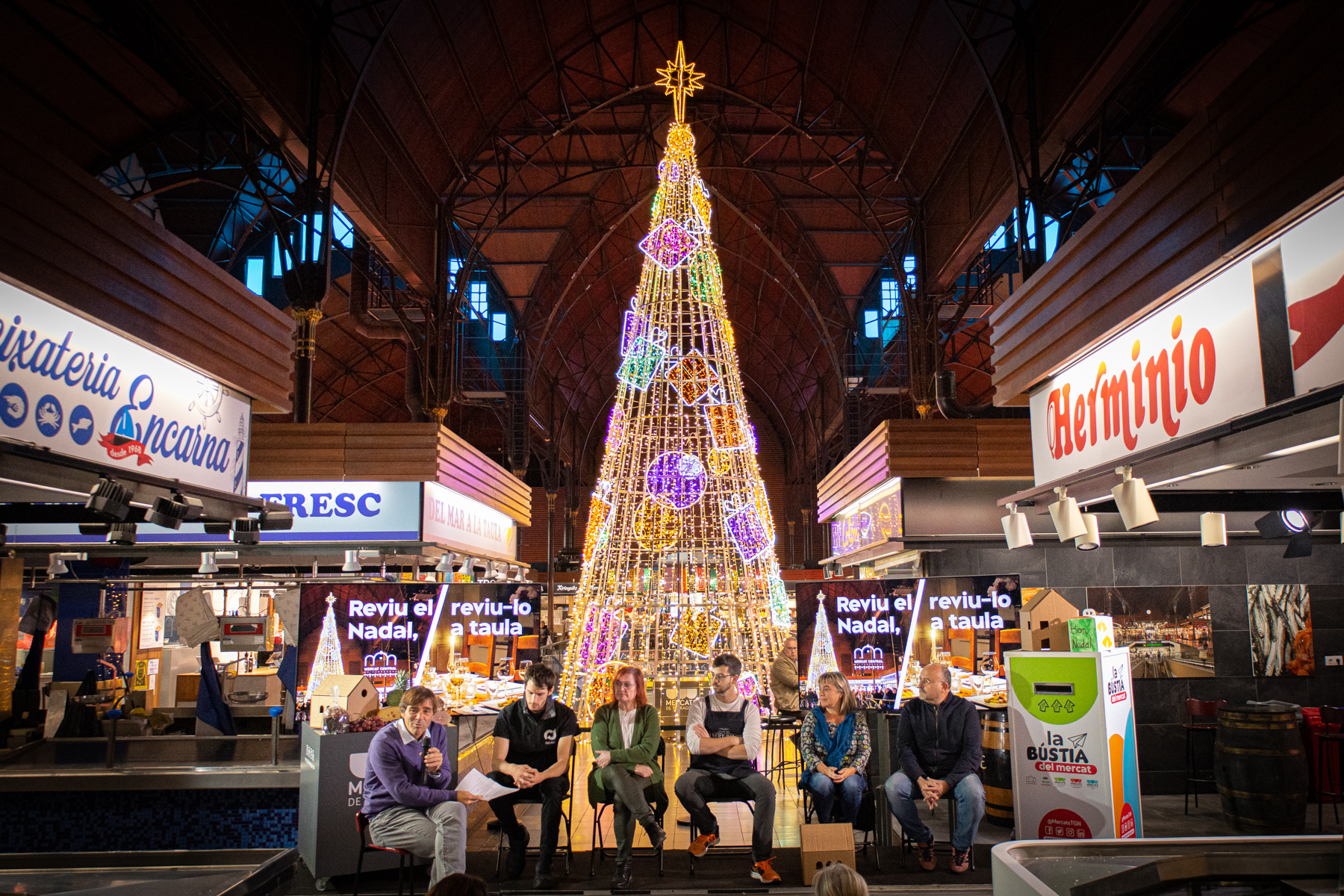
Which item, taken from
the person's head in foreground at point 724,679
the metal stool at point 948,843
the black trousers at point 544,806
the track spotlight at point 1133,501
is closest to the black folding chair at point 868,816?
the metal stool at point 948,843

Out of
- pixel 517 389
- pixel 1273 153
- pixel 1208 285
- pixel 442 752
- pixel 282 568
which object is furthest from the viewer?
pixel 517 389

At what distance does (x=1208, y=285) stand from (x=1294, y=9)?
515 cm

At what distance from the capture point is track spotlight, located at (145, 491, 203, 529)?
5.04 metres

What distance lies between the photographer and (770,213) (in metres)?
19.7

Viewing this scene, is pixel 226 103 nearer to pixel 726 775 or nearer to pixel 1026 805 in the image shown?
pixel 726 775

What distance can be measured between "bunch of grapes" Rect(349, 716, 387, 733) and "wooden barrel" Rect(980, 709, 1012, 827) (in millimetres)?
4492

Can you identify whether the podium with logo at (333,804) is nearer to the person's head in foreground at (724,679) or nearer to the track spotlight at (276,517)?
the track spotlight at (276,517)

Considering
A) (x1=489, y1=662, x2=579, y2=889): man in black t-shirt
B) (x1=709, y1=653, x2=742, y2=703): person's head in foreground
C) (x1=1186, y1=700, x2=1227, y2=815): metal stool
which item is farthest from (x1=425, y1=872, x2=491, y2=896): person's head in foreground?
(x1=1186, y1=700, x2=1227, y2=815): metal stool

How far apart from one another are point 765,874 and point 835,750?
3.12 feet

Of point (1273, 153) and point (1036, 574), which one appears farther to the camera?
point (1036, 574)

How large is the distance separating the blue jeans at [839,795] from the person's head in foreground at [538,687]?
6.14ft

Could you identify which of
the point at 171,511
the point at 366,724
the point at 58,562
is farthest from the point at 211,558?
the point at 171,511

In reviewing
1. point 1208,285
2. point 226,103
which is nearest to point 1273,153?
point 1208,285

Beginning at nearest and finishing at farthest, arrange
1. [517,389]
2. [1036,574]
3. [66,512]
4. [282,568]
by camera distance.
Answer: [66,512] < [1036,574] < [282,568] < [517,389]
